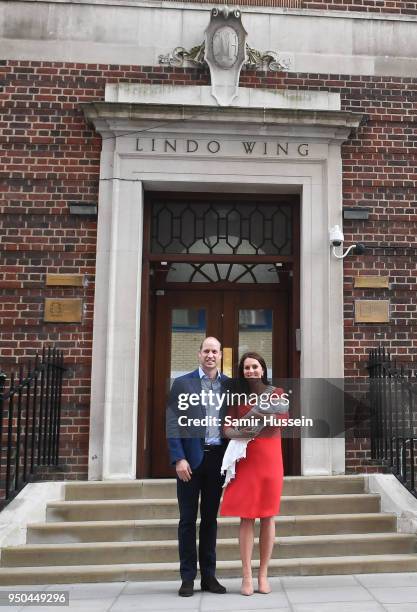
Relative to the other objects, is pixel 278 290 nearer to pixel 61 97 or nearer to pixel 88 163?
pixel 88 163

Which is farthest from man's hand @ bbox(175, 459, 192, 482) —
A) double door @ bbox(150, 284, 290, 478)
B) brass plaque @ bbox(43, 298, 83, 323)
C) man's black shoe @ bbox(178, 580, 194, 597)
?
double door @ bbox(150, 284, 290, 478)

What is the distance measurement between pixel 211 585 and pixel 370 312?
3.72 metres

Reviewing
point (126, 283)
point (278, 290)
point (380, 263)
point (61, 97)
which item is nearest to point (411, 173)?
point (380, 263)

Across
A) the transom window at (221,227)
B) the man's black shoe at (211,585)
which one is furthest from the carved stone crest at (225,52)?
the man's black shoe at (211,585)

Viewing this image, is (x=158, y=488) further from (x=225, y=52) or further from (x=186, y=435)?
(x=225, y=52)

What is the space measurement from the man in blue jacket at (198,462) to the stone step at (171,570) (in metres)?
0.39

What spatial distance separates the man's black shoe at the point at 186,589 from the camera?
434 centimetres

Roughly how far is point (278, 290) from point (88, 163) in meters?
2.71

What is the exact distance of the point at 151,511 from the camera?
5648 millimetres

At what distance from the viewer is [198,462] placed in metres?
4.42

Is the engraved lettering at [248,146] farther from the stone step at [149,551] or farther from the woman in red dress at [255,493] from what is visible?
the stone step at [149,551]

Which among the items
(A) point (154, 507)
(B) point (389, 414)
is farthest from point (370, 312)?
Answer: (A) point (154, 507)

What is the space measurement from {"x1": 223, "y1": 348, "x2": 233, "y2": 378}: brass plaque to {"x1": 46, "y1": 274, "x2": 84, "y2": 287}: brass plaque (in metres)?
1.90

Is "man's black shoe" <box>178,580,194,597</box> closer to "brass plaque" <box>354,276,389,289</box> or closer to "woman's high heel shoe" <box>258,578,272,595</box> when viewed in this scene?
"woman's high heel shoe" <box>258,578,272,595</box>
